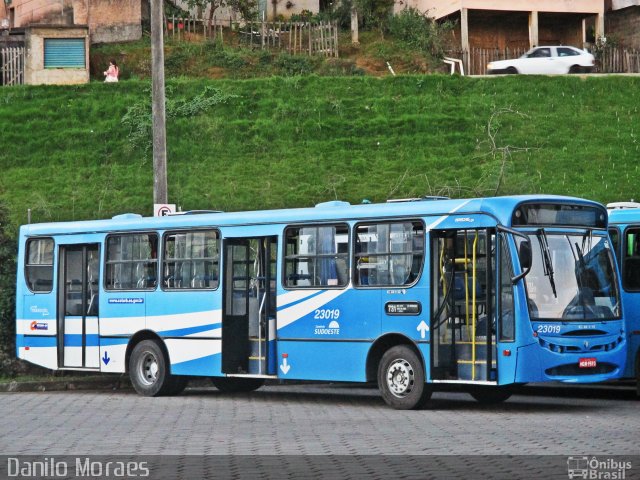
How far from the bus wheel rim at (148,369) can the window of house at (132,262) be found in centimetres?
114

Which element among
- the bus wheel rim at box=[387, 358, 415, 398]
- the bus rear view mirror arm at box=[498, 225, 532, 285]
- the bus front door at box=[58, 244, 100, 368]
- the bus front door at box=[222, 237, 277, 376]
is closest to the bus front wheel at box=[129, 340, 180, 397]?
the bus front door at box=[58, 244, 100, 368]

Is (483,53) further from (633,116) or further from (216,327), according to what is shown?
(216,327)

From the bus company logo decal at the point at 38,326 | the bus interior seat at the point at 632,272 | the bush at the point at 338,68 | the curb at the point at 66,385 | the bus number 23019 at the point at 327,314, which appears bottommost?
the curb at the point at 66,385

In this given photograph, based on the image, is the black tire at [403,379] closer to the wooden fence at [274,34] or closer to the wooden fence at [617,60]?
the wooden fence at [274,34]

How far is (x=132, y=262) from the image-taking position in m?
22.5

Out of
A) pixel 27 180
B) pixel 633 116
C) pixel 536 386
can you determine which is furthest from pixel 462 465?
pixel 633 116

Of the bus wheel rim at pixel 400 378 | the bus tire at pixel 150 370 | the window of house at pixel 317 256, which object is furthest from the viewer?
the bus tire at pixel 150 370

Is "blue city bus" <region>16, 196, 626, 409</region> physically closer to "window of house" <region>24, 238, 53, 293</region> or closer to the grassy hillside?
"window of house" <region>24, 238, 53, 293</region>

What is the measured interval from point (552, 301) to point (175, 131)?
964 inches

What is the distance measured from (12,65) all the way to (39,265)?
22.6 meters

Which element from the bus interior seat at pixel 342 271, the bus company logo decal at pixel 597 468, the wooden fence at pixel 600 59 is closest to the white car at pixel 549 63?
the wooden fence at pixel 600 59

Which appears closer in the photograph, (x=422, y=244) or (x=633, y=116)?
(x=422, y=244)

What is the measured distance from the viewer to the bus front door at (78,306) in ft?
75.1

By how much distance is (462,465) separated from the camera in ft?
39.0
